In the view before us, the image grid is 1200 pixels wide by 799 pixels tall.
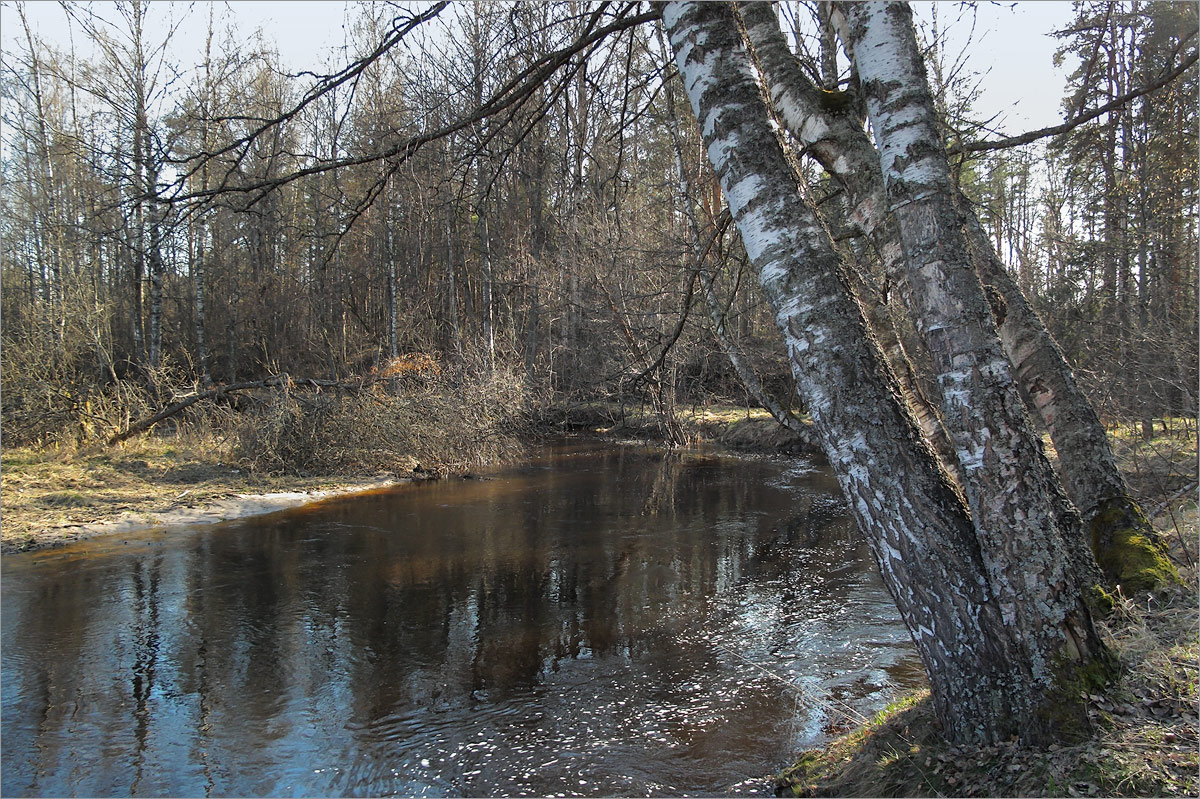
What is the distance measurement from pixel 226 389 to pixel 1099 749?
17.4 m

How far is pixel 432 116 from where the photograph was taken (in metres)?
5.82

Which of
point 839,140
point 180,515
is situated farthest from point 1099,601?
point 180,515

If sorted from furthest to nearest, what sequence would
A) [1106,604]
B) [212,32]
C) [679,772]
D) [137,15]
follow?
[212,32] → [137,15] → [679,772] → [1106,604]

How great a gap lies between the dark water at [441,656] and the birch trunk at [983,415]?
237cm

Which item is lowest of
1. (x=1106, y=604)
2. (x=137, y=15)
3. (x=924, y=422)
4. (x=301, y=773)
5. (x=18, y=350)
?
(x=301, y=773)

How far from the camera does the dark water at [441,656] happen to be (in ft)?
16.7

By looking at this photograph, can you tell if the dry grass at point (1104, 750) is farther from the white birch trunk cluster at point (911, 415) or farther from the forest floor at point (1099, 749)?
the white birch trunk cluster at point (911, 415)

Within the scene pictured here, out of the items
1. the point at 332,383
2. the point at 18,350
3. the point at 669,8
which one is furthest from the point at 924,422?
the point at 18,350

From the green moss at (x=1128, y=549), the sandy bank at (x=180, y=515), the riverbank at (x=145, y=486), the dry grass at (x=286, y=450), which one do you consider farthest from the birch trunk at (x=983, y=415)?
the dry grass at (x=286, y=450)

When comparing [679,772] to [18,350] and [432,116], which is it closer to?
[432,116]

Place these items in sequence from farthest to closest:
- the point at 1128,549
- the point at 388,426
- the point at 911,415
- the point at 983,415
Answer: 1. the point at 388,426
2. the point at 1128,549
3. the point at 911,415
4. the point at 983,415

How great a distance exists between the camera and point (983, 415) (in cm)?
296

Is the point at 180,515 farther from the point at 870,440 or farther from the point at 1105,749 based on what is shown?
the point at 1105,749

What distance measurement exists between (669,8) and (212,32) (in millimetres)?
23339
